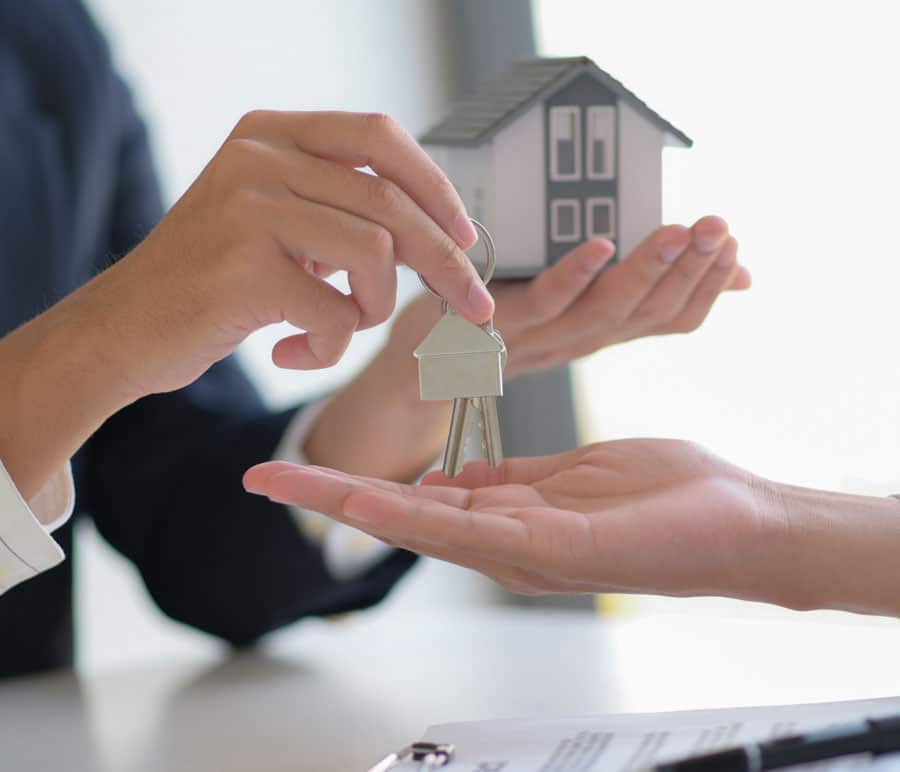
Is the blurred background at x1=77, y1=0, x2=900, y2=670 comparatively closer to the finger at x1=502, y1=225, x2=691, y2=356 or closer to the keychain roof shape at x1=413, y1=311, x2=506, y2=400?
the finger at x1=502, y1=225, x2=691, y2=356

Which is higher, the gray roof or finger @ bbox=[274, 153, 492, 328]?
the gray roof

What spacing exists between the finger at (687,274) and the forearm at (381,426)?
0.79 feet

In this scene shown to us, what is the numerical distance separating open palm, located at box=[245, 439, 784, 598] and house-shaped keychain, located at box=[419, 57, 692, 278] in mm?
386

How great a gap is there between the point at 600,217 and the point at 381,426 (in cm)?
32

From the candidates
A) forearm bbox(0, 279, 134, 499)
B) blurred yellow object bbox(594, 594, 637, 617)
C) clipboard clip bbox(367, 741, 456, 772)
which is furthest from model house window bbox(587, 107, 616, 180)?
blurred yellow object bbox(594, 594, 637, 617)

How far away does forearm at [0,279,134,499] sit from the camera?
77cm

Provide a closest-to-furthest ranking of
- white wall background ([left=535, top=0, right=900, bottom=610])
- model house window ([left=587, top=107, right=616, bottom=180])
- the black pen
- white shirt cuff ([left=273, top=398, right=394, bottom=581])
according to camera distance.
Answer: the black pen, model house window ([left=587, top=107, right=616, bottom=180]), white shirt cuff ([left=273, top=398, right=394, bottom=581]), white wall background ([left=535, top=0, right=900, bottom=610])

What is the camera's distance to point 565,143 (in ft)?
3.59

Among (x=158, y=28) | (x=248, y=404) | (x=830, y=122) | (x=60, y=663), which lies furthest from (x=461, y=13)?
(x=60, y=663)

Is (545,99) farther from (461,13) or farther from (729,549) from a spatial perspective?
(461,13)

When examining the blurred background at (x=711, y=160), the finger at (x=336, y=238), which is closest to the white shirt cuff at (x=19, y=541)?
the finger at (x=336, y=238)

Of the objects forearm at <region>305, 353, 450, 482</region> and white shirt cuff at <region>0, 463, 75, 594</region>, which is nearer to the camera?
white shirt cuff at <region>0, 463, 75, 594</region>

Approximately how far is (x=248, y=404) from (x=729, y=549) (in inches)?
32.4

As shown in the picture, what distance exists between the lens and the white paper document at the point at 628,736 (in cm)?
60
